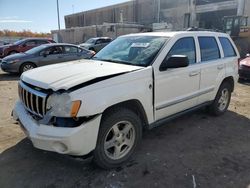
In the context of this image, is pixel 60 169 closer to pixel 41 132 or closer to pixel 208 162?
pixel 41 132

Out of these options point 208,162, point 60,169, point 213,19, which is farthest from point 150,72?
point 213,19

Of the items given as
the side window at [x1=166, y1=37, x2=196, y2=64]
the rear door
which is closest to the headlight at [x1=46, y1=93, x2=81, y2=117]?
the side window at [x1=166, y1=37, x2=196, y2=64]

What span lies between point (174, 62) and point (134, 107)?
2.98 ft

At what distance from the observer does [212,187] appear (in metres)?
2.96

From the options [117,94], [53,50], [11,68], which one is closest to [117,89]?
[117,94]

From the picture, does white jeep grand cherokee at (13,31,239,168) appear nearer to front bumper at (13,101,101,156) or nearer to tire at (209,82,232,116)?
front bumper at (13,101,101,156)

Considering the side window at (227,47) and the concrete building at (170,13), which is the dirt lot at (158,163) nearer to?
the side window at (227,47)

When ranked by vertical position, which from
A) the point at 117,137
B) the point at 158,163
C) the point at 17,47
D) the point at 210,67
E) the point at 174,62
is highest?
the point at 174,62

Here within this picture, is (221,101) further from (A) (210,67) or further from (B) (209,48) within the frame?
(B) (209,48)

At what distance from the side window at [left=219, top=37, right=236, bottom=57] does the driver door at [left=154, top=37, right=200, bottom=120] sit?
1.20 m

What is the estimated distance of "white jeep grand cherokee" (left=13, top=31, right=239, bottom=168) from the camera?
2.78 metres

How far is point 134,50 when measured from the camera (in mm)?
4043

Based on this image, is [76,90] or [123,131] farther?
[123,131]

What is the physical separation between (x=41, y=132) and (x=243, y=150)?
309 cm
